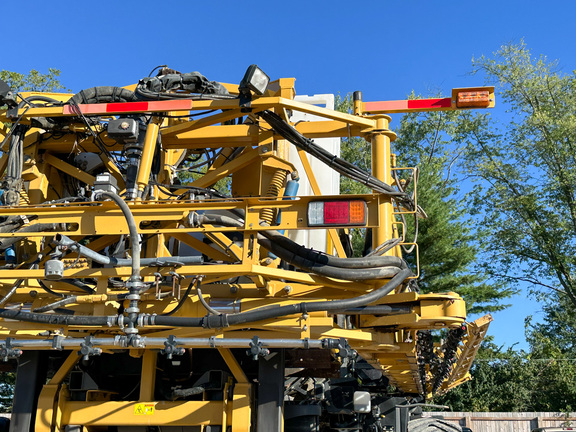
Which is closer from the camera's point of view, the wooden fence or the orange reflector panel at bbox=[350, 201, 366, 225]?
the orange reflector panel at bbox=[350, 201, 366, 225]

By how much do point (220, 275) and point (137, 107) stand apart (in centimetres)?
189

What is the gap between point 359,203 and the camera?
5164 millimetres

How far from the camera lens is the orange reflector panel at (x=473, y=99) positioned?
614 cm

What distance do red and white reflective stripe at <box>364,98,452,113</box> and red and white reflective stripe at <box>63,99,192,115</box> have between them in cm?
178

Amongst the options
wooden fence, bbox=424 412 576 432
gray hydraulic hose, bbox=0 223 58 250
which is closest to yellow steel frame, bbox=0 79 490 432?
gray hydraulic hose, bbox=0 223 58 250

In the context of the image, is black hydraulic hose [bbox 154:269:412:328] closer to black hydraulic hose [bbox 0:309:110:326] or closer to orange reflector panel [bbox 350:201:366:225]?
black hydraulic hose [bbox 0:309:110:326]

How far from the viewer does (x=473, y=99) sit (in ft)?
20.3

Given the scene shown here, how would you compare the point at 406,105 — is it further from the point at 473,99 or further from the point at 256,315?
the point at 256,315

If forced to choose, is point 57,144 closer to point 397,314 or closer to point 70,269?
point 70,269

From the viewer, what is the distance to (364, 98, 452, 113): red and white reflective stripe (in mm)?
6355

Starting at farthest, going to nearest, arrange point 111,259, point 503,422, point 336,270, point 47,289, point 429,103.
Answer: point 503,422
point 429,103
point 47,289
point 336,270
point 111,259

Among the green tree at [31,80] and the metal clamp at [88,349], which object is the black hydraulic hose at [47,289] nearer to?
the metal clamp at [88,349]

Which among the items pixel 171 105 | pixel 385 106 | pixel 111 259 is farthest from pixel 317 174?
pixel 111 259

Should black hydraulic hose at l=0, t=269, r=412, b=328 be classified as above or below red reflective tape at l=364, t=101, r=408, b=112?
below
